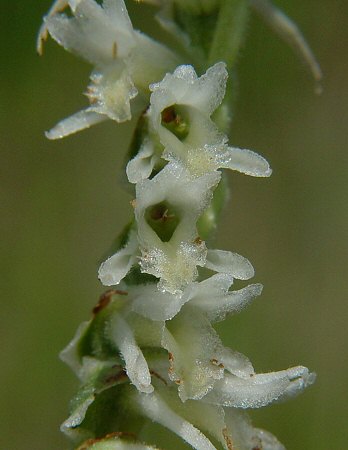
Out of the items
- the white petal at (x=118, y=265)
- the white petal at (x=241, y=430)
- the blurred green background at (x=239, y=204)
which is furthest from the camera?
the blurred green background at (x=239, y=204)

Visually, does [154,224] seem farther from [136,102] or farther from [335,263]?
[335,263]

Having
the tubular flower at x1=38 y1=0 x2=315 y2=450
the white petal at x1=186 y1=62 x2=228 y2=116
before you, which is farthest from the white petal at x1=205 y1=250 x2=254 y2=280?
the white petal at x1=186 y1=62 x2=228 y2=116

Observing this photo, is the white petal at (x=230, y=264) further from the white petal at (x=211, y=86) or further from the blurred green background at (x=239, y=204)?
the blurred green background at (x=239, y=204)

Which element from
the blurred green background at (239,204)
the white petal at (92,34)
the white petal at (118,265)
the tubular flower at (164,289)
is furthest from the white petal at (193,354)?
the blurred green background at (239,204)

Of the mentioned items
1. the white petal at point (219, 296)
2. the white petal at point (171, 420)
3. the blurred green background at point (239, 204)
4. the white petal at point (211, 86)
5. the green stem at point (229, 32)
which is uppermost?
the blurred green background at point (239, 204)

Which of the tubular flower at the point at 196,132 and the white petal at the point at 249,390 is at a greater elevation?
the tubular flower at the point at 196,132

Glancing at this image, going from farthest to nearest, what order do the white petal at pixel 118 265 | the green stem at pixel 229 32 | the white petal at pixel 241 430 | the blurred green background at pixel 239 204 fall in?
1. the blurred green background at pixel 239 204
2. the green stem at pixel 229 32
3. the white petal at pixel 241 430
4. the white petal at pixel 118 265

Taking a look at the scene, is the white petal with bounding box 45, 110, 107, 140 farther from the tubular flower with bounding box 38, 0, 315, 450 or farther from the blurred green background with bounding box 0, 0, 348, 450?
the blurred green background with bounding box 0, 0, 348, 450
